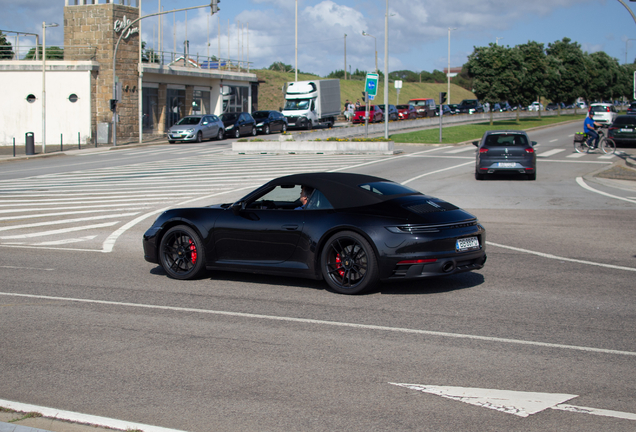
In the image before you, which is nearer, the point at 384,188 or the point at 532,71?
the point at 384,188

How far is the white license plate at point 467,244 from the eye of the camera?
7320mm

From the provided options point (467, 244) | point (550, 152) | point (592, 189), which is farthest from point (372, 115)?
point (467, 244)

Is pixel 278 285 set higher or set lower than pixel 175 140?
lower

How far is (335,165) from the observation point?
84.7 feet

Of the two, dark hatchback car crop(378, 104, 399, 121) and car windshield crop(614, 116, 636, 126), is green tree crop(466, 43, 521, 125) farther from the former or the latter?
car windshield crop(614, 116, 636, 126)

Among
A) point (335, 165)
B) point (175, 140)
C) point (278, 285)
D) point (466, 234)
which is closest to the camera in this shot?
point (466, 234)

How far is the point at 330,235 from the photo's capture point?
749 centimetres

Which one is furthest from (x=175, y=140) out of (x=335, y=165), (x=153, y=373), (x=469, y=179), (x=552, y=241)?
(x=153, y=373)

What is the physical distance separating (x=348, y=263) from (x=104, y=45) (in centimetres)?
4145

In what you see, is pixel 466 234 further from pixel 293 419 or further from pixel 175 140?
pixel 175 140

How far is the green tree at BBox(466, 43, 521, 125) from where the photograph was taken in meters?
53.5

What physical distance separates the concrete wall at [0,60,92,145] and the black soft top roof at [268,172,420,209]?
39656 millimetres

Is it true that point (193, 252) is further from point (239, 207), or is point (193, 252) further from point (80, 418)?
point (80, 418)

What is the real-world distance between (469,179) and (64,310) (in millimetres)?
16438
